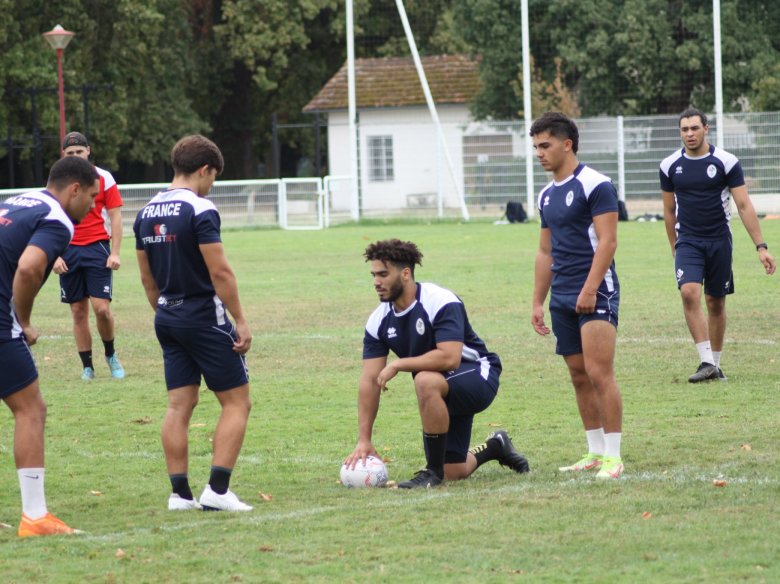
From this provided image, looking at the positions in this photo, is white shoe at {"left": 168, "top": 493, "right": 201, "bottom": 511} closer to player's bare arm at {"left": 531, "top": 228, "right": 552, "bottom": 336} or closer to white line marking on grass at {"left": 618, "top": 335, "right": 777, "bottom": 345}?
player's bare arm at {"left": 531, "top": 228, "right": 552, "bottom": 336}

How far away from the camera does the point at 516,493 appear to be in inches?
287

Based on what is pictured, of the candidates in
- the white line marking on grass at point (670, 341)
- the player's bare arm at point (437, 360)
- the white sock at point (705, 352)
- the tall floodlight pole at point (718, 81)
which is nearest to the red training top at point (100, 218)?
the white line marking on grass at point (670, 341)

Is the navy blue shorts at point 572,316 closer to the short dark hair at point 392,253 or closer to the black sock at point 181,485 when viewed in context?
the short dark hair at point 392,253

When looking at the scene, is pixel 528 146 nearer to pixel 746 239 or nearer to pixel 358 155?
pixel 358 155

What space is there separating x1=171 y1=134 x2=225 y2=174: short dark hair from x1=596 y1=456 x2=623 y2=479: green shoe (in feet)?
9.05

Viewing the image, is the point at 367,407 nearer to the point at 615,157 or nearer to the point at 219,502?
the point at 219,502

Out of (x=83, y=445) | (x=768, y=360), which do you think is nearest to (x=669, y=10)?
(x=768, y=360)

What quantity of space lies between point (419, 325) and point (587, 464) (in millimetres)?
1330

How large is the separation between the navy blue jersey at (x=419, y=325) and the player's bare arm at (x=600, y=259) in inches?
27.8

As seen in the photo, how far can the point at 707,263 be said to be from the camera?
1163 centimetres

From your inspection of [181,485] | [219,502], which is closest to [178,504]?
[181,485]

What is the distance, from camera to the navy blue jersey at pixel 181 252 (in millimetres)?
6898

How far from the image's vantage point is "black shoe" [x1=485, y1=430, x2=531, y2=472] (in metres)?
7.88

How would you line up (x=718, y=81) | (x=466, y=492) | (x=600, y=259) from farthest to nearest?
(x=718, y=81), (x=600, y=259), (x=466, y=492)
